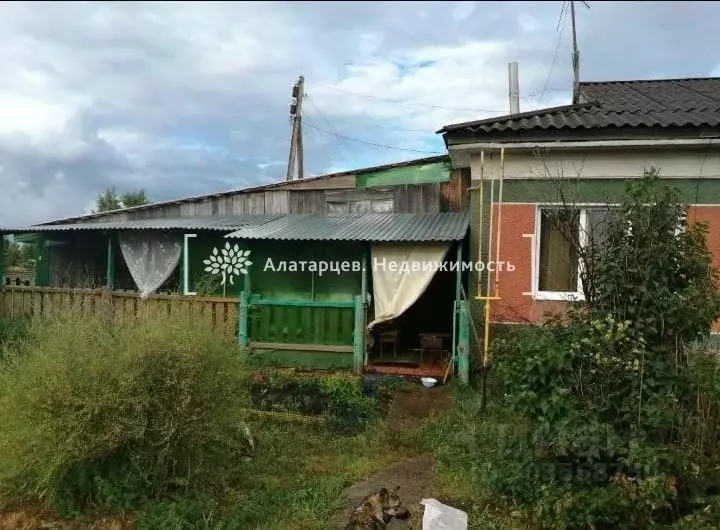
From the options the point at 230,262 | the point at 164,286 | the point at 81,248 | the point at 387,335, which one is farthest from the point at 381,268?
the point at 81,248

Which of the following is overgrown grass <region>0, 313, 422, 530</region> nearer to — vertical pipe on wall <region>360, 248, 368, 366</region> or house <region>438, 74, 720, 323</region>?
vertical pipe on wall <region>360, 248, 368, 366</region>

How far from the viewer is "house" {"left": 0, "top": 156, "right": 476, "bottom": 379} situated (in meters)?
8.52

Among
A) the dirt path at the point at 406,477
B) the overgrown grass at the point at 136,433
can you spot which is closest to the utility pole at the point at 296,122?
the dirt path at the point at 406,477

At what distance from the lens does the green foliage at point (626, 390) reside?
11.4 feet

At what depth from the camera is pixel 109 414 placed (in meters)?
3.86

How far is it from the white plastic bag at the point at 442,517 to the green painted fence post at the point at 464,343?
3861 mm

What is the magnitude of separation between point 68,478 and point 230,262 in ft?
20.6

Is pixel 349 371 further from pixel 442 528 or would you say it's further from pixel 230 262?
pixel 442 528

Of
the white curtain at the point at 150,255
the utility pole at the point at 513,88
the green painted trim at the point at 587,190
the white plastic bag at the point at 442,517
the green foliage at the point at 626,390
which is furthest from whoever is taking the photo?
the utility pole at the point at 513,88

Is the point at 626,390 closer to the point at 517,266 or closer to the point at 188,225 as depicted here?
the point at 517,266

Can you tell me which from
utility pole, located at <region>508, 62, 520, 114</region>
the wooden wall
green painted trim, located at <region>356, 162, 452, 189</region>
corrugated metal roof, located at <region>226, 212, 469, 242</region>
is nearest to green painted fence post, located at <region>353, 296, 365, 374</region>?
corrugated metal roof, located at <region>226, 212, 469, 242</region>

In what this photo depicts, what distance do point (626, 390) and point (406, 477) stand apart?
78.5 inches

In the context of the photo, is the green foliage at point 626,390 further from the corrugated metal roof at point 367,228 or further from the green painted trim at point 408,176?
the green painted trim at point 408,176

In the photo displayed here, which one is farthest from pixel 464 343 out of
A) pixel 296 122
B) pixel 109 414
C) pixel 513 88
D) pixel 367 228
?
pixel 296 122
